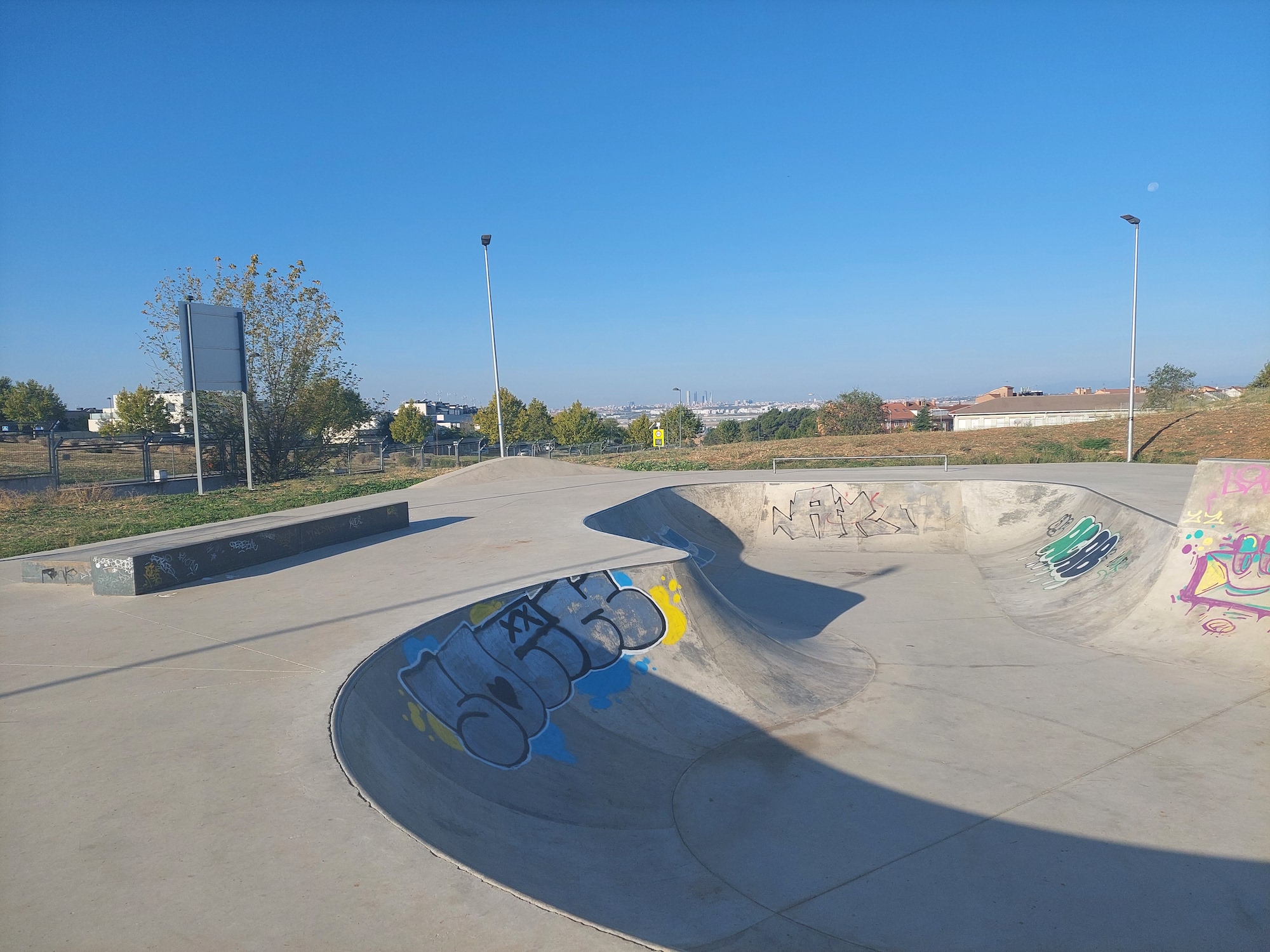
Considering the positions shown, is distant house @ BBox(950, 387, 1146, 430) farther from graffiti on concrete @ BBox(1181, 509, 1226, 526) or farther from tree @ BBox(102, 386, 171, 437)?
tree @ BBox(102, 386, 171, 437)

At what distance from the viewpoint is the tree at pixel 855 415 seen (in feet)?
217

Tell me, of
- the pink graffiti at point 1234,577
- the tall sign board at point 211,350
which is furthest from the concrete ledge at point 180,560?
the pink graffiti at point 1234,577

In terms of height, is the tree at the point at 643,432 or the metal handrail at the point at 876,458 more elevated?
the tree at the point at 643,432

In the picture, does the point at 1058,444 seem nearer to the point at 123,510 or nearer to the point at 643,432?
the point at 123,510

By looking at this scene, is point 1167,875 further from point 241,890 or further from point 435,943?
point 241,890

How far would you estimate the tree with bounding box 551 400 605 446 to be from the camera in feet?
216

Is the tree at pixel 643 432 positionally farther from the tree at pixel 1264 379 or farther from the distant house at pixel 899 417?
the tree at pixel 1264 379

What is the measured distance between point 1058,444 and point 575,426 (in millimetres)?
43703

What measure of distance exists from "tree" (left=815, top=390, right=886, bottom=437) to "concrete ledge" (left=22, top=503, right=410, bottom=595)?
58.0m

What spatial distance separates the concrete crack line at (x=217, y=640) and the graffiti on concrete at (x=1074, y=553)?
12556mm

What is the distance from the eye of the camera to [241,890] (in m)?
3.18

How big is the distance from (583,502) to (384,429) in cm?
6963

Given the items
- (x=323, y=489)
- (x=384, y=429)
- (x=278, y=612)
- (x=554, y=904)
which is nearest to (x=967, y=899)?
(x=554, y=904)

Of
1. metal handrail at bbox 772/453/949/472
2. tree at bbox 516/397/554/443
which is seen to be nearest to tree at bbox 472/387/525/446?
tree at bbox 516/397/554/443
